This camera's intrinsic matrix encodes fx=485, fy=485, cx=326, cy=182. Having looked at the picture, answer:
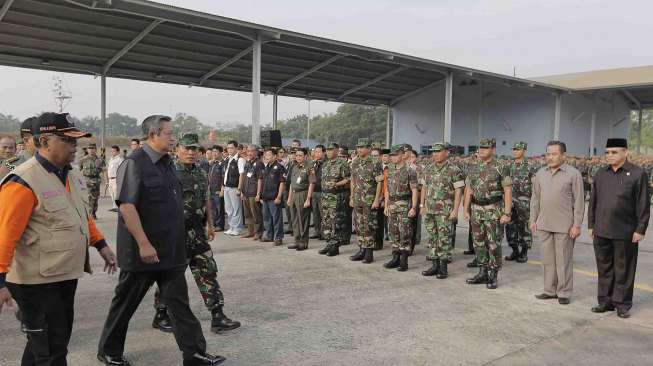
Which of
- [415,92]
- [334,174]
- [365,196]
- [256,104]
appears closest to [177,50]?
[256,104]

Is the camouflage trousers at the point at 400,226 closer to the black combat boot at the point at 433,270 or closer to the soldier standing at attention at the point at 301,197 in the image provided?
the black combat boot at the point at 433,270

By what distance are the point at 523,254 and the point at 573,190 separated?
261cm

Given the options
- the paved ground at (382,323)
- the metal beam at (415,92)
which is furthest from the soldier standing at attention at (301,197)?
the metal beam at (415,92)

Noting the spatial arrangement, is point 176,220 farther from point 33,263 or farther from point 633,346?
point 633,346

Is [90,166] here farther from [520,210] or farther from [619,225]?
[619,225]

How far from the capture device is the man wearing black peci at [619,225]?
488 cm

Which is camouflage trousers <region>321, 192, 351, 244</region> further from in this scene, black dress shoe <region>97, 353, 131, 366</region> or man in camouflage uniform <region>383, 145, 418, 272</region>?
black dress shoe <region>97, 353, 131, 366</region>

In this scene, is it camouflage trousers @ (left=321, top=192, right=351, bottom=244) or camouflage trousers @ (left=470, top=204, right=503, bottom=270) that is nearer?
camouflage trousers @ (left=470, top=204, right=503, bottom=270)

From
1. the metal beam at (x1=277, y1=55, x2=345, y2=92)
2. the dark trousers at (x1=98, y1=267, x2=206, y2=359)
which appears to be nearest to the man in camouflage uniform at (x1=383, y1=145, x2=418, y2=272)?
the dark trousers at (x1=98, y1=267, x2=206, y2=359)

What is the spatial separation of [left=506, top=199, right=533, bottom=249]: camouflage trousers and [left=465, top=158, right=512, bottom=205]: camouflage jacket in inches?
76.6

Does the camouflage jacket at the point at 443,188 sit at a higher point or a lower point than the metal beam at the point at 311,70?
lower

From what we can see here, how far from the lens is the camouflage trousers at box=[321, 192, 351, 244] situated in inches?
305

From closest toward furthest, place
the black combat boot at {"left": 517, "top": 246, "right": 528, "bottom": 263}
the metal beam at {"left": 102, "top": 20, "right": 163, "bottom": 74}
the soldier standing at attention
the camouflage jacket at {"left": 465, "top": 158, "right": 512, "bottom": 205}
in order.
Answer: the camouflage jacket at {"left": 465, "top": 158, "right": 512, "bottom": 205} < the black combat boot at {"left": 517, "top": 246, "right": 528, "bottom": 263} < the soldier standing at attention < the metal beam at {"left": 102, "top": 20, "right": 163, "bottom": 74}

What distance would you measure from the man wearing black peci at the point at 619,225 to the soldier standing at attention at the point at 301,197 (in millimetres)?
4326
